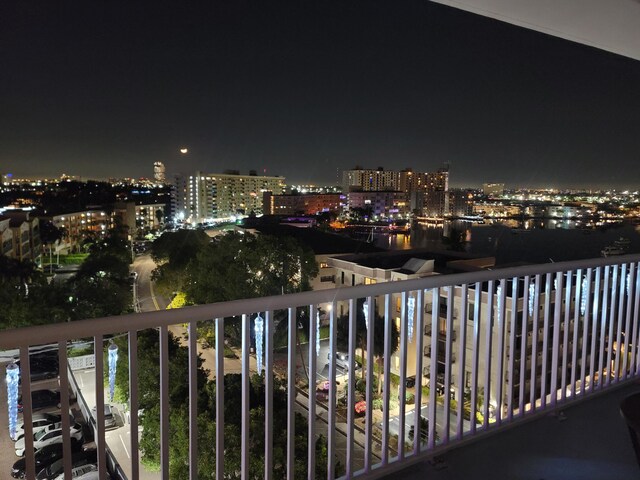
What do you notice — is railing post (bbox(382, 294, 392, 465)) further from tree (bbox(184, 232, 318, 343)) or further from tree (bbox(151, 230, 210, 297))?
tree (bbox(151, 230, 210, 297))

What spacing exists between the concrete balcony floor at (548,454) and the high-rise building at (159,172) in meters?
137

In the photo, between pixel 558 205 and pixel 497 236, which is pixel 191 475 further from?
pixel 558 205

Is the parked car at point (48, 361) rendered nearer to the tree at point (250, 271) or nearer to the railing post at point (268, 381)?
the railing post at point (268, 381)

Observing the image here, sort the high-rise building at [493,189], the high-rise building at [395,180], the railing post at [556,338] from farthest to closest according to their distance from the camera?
the high-rise building at [395,180], the high-rise building at [493,189], the railing post at [556,338]

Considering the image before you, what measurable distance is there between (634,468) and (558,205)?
87417mm

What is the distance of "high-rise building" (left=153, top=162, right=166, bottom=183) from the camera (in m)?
131

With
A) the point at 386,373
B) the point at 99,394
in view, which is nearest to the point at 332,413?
the point at 386,373

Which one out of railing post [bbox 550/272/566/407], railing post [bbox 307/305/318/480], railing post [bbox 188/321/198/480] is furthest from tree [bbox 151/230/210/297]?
railing post [bbox 188/321/198/480]

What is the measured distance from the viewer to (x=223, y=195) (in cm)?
8900

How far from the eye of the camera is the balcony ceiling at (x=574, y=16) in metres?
2.33

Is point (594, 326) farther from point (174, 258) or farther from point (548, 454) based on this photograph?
point (174, 258)

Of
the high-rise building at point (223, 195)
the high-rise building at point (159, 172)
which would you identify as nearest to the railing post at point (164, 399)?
the high-rise building at point (223, 195)

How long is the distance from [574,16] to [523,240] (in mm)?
62027

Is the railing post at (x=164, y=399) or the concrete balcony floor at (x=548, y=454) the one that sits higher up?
the railing post at (x=164, y=399)
